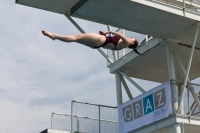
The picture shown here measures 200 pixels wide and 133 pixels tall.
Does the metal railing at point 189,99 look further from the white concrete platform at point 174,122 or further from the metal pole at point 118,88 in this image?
the metal pole at point 118,88

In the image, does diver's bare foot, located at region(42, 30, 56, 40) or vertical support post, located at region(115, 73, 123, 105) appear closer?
diver's bare foot, located at region(42, 30, 56, 40)

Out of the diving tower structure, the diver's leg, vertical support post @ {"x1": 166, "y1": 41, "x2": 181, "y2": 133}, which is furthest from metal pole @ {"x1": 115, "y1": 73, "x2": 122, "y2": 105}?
the diver's leg

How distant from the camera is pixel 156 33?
2162 cm

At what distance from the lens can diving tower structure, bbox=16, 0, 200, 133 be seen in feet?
64.2

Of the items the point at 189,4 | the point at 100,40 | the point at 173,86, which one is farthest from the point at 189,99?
the point at 100,40

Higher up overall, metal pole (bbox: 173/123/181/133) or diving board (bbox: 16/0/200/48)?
diving board (bbox: 16/0/200/48)

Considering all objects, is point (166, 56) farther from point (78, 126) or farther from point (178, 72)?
point (78, 126)

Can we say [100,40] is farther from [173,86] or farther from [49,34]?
[173,86]

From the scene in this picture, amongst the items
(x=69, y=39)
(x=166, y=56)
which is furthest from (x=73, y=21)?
(x=69, y=39)

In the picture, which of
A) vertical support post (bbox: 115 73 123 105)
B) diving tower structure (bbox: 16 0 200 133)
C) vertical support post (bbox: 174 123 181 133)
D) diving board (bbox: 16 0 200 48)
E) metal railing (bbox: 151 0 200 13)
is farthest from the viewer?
vertical support post (bbox: 115 73 123 105)

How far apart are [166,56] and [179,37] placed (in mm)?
1932

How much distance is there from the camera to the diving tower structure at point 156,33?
1958cm

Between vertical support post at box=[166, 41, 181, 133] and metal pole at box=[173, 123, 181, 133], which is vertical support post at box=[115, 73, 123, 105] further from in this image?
metal pole at box=[173, 123, 181, 133]

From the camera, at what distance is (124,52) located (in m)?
25.1
